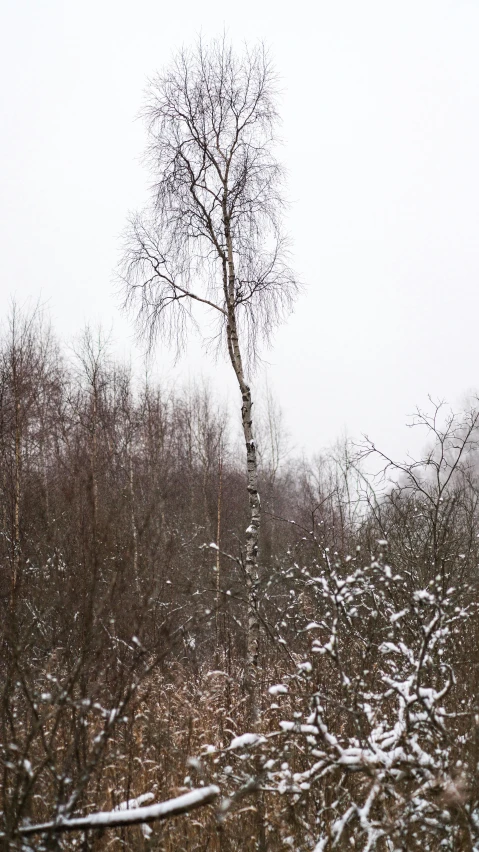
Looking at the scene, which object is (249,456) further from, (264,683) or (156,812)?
(156,812)

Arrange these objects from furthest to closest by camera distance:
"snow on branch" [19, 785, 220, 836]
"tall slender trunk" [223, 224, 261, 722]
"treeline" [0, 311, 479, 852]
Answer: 1. "tall slender trunk" [223, 224, 261, 722]
2. "treeline" [0, 311, 479, 852]
3. "snow on branch" [19, 785, 220, 836]

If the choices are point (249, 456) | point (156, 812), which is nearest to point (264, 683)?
point (249, 456)

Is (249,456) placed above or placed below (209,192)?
below

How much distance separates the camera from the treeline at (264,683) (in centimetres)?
265

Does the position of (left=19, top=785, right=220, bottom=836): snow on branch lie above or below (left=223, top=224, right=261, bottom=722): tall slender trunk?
below

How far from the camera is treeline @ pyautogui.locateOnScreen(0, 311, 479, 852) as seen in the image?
2.65m

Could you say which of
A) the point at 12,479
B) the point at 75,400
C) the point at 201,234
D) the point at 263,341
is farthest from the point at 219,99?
the point at 75,400

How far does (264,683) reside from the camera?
723 centimetres

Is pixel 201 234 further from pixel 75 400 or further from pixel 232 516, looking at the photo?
pixel 232 516

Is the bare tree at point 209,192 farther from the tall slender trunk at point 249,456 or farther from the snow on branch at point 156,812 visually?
the snow on branch at point 156,812

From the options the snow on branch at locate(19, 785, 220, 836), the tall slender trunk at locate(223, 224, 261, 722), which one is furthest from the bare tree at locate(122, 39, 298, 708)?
the snow on branch at locate(19, 785, 220, 836)

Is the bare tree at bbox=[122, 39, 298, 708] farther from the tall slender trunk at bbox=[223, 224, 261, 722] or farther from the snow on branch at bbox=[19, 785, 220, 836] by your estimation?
the snow on branch at bbox=[19, 785, 220, 836]

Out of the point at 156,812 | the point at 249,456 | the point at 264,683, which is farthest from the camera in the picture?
the point at 249,456

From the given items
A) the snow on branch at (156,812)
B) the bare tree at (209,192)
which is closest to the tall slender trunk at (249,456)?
the bare tree at (209,192)
